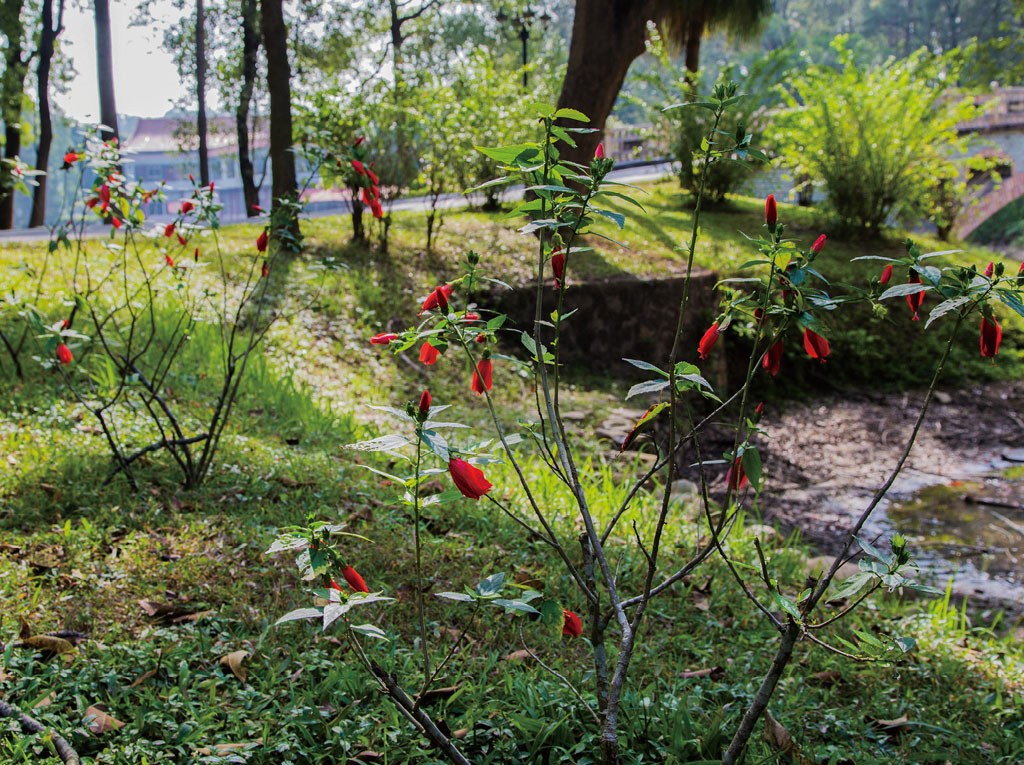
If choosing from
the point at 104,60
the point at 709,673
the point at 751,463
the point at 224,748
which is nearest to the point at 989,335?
the point at 751,463

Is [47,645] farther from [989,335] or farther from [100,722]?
[989,335]

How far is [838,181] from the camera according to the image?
862cm

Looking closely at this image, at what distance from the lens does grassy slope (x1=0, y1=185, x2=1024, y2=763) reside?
170cm

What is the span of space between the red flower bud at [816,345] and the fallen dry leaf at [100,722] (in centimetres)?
165

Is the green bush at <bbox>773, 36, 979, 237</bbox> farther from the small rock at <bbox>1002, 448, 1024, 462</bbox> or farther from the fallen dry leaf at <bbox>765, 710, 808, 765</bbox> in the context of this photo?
the fallen dry leaf at <bbox>765, 710, 808, 765</bbox>

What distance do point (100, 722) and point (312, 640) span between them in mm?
558

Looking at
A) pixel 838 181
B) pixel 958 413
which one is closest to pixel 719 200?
pixel 838 181

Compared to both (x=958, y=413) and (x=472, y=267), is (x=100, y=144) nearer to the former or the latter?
(x=472, y=267)

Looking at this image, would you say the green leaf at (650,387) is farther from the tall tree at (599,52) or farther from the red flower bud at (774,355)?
the tall tree at (599,52)

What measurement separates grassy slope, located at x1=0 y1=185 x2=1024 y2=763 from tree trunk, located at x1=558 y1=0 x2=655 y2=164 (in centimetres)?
509

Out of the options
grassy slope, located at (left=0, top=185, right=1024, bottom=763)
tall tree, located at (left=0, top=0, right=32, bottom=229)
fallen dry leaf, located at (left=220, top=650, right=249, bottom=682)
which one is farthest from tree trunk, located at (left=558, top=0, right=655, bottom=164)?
tall tree, located at (left=0, top=0, right=32, bottom=229)

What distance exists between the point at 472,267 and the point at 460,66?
7767mm

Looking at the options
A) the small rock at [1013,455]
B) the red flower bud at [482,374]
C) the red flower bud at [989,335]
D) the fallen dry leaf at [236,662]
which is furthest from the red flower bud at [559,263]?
the small rock at [1013,455]

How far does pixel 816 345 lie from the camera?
1.30 metres
